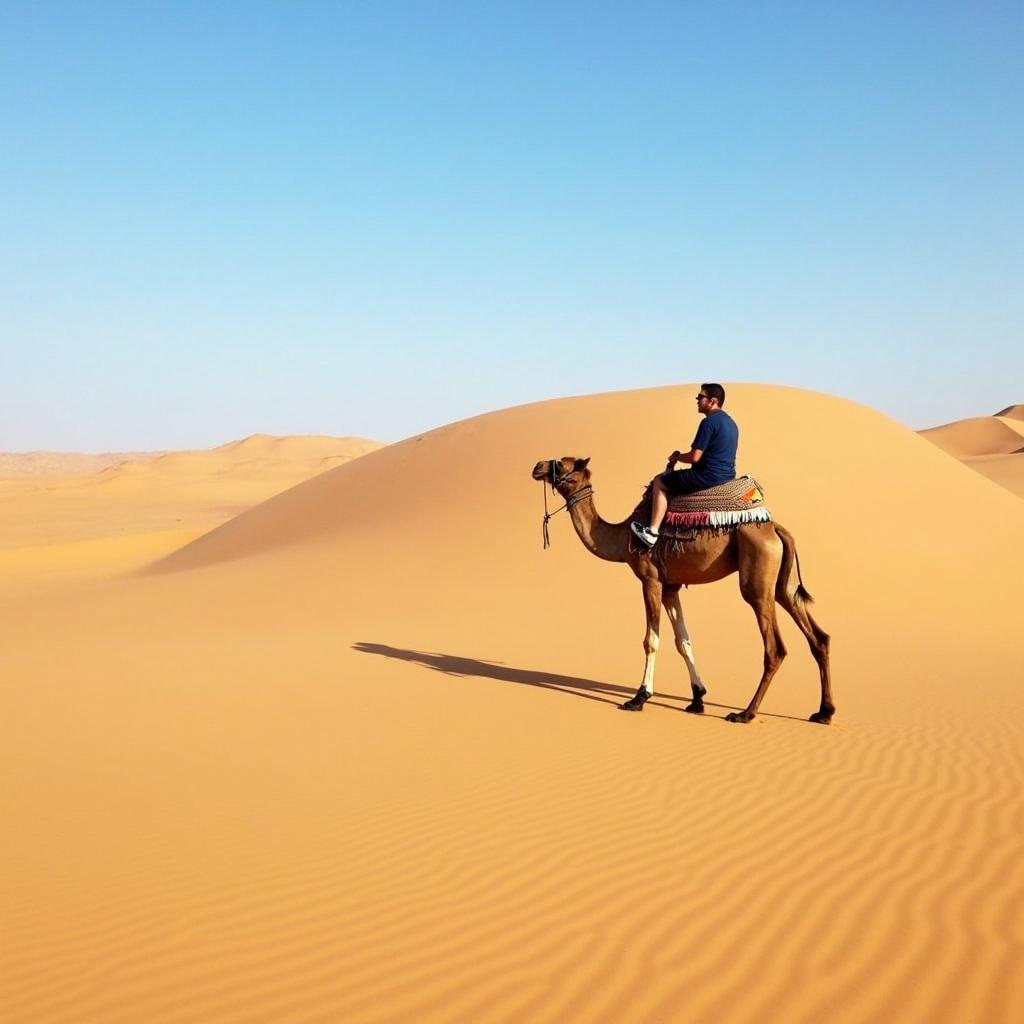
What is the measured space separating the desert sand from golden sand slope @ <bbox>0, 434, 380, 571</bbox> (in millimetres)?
18164

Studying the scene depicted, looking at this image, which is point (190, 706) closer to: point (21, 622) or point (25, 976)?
point (25, 976)

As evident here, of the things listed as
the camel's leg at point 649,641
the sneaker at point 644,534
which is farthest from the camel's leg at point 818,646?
the sneaker at point 644,534

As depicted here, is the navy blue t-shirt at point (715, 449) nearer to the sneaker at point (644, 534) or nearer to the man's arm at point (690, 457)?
the man's arm at point (690, 457)

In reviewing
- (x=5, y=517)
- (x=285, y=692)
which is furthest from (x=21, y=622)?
(x=5, y=517)

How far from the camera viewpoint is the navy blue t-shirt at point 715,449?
9.04 m

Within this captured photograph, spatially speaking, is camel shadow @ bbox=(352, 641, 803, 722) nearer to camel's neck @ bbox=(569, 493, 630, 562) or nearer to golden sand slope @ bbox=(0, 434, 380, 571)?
camel's neck @ bbox=(569, 493, 630, 562)

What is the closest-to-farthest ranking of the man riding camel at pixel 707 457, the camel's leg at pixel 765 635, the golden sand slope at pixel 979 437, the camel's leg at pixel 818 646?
the camel's leg at pixel 765 635 → the camel's leg at pixel 818 646 → the man riding camel at pixel 707 457 → the golden sand slope at pixel 979 437

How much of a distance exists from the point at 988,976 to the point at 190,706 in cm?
794

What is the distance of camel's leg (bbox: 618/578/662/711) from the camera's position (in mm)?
9258

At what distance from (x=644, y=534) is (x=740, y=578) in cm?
116

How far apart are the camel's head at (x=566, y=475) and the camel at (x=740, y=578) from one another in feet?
0.15

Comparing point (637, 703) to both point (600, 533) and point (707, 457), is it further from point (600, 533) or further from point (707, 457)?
point (707, 457)

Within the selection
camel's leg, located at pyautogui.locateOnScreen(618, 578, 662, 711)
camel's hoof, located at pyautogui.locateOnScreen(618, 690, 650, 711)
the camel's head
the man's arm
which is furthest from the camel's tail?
the camel's head

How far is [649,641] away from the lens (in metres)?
9.38
